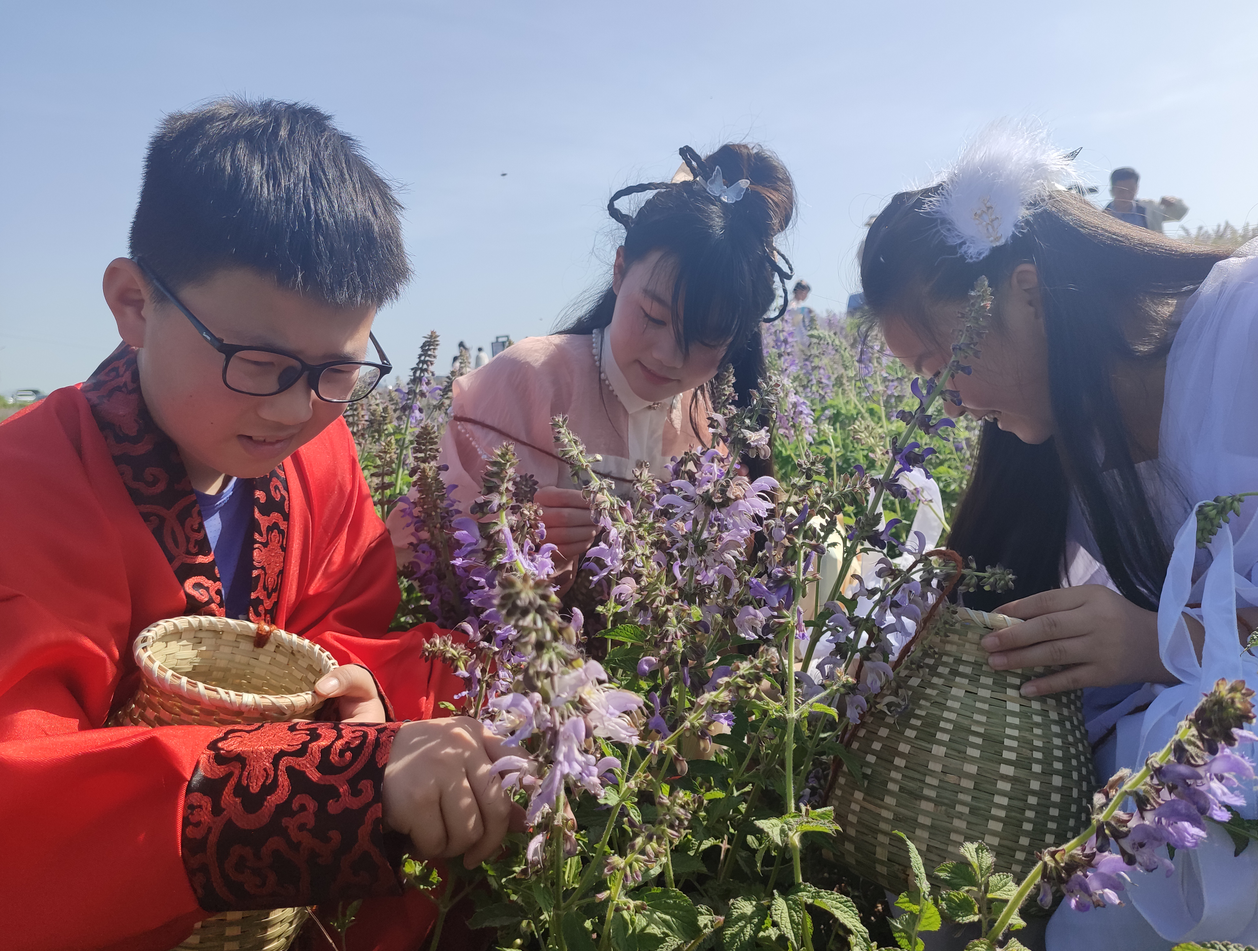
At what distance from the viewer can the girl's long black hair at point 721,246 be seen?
2691 millimetres

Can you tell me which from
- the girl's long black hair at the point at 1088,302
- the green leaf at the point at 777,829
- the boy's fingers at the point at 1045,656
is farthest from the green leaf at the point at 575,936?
the girl's long black hair at the point at 1088,302

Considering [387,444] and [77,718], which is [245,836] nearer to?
[77,718]

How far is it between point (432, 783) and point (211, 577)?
2.62 feet

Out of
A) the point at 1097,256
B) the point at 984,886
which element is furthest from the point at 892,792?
the point at 1097,256

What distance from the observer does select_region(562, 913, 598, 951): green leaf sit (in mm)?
1186

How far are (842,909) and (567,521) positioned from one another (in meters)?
1.35

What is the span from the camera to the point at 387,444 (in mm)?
3566

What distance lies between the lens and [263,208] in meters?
1.64

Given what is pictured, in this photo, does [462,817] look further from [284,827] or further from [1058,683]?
[1058,683]

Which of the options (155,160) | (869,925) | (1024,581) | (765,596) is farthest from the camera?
(1024,581)

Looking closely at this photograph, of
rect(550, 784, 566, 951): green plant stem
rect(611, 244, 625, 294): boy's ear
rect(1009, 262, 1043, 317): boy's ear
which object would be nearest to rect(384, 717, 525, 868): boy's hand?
rect(550, 784, 566, 951): green plant stem

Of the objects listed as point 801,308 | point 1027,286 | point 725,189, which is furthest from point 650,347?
point 801,308

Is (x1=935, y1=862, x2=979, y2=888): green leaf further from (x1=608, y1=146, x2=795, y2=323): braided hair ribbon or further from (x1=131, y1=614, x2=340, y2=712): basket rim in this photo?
(x1=608, y1=146, x2=795, y2=323): braided hair ribbon

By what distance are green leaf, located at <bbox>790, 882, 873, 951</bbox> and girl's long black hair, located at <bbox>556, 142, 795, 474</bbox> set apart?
151 cm
